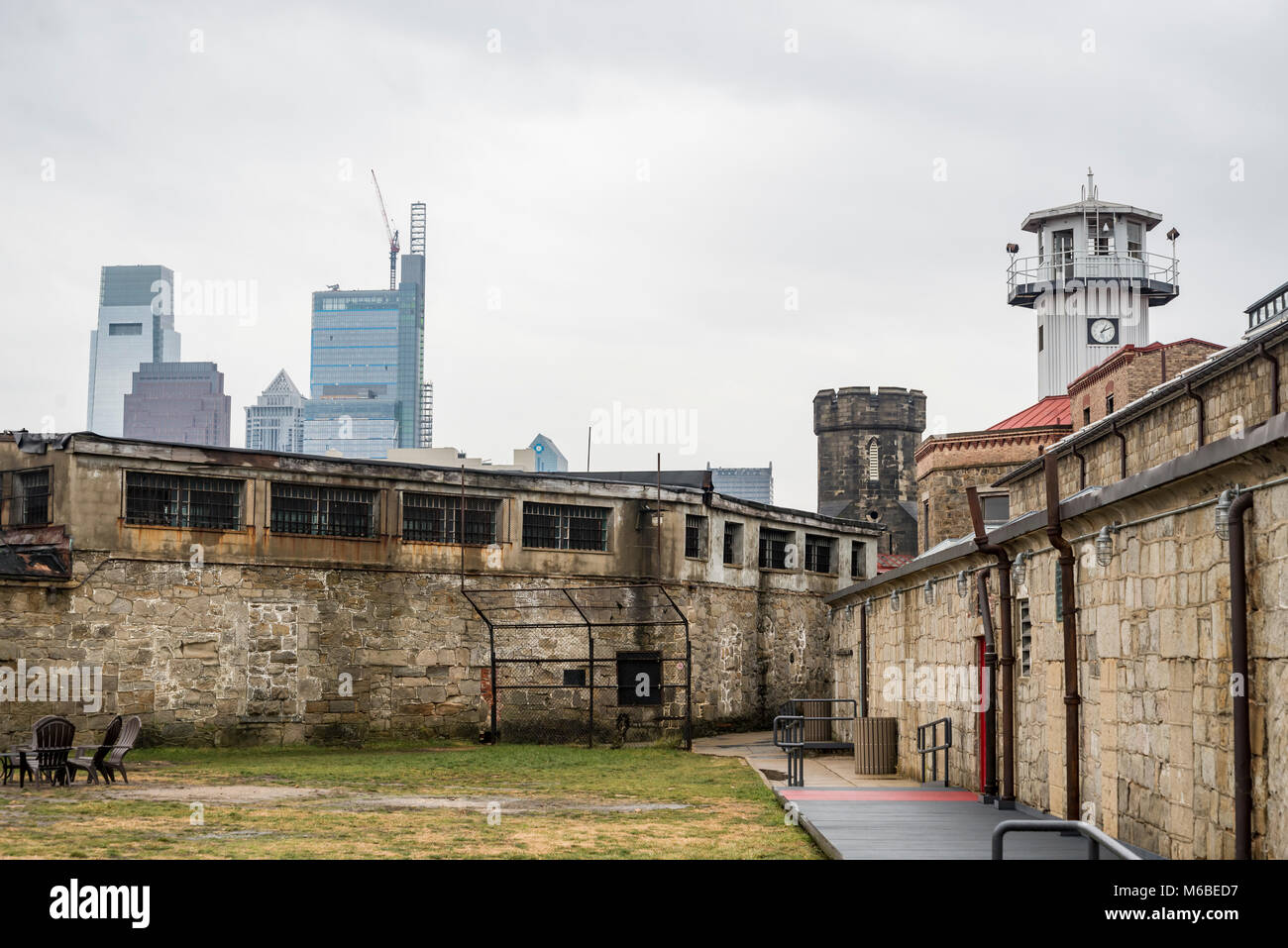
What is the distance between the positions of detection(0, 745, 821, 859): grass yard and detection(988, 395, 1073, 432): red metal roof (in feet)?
91.9

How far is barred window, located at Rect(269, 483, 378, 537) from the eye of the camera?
2675cm

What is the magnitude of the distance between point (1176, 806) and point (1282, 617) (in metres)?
2.36

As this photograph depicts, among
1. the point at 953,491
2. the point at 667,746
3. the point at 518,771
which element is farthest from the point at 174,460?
the point at 953,491

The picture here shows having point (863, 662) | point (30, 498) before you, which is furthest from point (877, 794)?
point (30, 498)

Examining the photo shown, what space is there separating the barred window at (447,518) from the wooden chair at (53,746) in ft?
34.5

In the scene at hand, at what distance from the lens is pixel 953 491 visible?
167ft

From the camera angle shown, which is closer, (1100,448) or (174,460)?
(174,460)

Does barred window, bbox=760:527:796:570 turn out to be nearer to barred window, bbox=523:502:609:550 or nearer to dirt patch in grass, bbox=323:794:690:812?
barred window, bbox=523:502:609:550

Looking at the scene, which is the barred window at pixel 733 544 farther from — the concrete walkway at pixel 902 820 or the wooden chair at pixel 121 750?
the wooden chair at pixel 121 750

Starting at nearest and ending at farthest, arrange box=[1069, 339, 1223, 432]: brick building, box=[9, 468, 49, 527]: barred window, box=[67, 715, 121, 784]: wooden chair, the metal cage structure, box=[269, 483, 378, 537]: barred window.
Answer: box=[67, 715, 121, 784]: wooden chair, box=[9, 468, 49, 527]: barred window, box=[269, 483, 378, 537]: barred window, the metal cage structure, box=[1069, 339, 1223, 432]: brick building

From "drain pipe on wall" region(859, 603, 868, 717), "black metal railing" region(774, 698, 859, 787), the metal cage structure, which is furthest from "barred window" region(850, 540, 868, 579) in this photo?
"drain pipe on wall" region(859, 603, 868, 717)

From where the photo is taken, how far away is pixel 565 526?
30016 mm

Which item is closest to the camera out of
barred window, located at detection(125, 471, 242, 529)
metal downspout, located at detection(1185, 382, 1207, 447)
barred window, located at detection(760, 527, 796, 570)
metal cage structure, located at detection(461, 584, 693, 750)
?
metal downspout, located at detection(1185, 382, 1207, 447)
